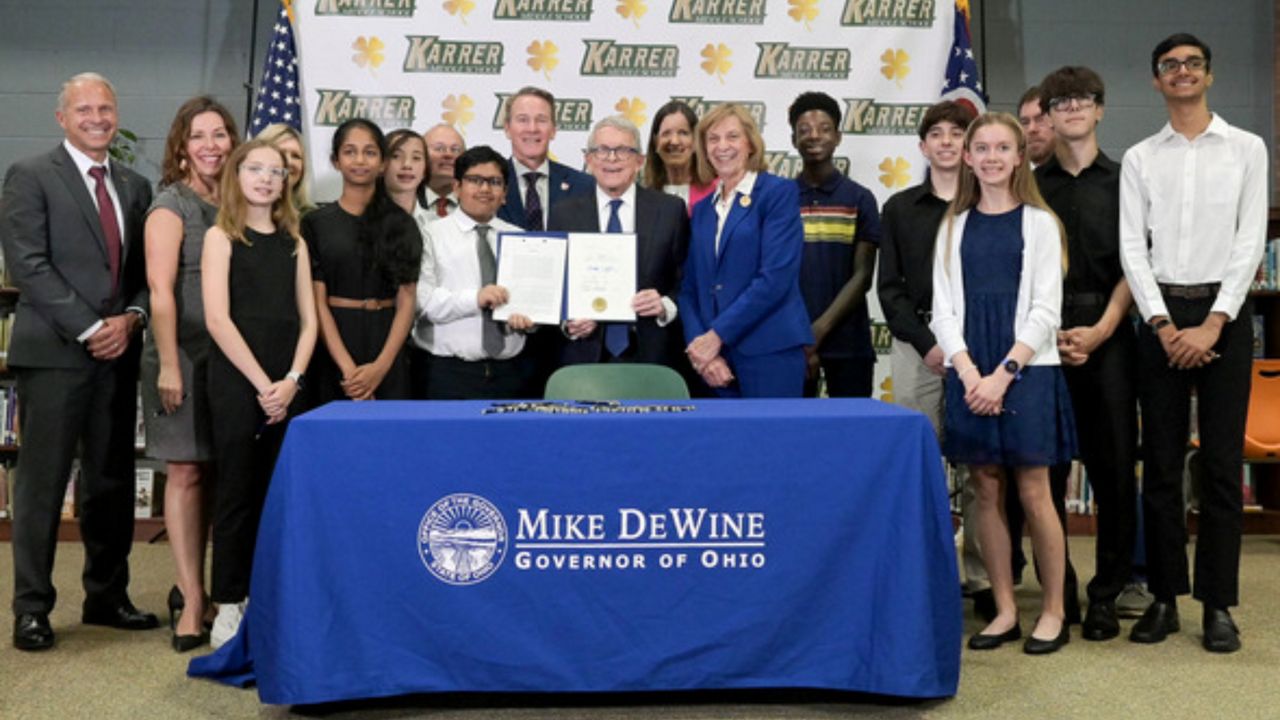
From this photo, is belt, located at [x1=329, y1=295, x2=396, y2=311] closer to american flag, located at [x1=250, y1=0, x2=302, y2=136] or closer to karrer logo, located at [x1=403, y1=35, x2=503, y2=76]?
american flag, located at [x1=250, y1=0, x2=302, y2=136]

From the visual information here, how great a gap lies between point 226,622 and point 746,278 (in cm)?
201

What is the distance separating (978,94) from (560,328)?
8.97 feet

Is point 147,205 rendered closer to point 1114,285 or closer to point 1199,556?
point 1114,285

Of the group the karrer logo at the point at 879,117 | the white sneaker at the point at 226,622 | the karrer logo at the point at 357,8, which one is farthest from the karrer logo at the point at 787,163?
the white sneaker at the point at 226,622

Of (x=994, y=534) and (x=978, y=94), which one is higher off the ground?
(x=978, y=94)

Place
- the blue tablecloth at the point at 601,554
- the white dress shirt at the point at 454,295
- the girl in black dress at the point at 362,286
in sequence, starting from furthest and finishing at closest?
the white dress shirt at the point at 454,295
the girl in black dress at the point at 362,286
the blue tablecloth at the point at 601,554

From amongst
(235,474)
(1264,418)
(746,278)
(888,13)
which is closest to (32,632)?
Answer: (235,474)

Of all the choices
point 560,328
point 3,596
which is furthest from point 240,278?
point 3,596

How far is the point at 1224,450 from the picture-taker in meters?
4.02

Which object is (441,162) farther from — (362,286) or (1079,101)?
(1079,101)

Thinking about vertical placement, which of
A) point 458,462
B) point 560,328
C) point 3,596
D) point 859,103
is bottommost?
point 3,596

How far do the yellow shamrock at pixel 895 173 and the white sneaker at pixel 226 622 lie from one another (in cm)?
365

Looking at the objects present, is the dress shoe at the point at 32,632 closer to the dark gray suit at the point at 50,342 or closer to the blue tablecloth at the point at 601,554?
the dark gray suit at the point at 50,342

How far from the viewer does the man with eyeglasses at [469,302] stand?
169 inches
